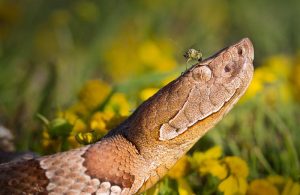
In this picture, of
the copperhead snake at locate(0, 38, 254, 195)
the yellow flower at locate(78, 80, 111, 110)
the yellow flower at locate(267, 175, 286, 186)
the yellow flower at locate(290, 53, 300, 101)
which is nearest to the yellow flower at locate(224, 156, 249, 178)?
the yellow flower at locate(267, 175, 286, 186)

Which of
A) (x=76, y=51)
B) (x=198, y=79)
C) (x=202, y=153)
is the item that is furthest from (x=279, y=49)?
(x=198, y=79)

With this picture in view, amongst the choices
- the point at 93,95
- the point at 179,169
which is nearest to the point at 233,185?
the point at 179,169

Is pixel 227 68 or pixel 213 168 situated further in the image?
pixel 213 168

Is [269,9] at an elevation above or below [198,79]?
above

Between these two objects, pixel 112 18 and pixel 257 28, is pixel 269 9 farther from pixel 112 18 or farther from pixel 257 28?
pixel 112 18

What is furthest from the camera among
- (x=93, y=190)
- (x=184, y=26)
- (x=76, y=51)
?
(x=184, y=26)

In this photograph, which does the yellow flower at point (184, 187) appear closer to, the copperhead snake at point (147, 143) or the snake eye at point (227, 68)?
the copperhead snake at point (147, 143)

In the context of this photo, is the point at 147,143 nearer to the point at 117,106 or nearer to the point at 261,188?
the point at 261,188

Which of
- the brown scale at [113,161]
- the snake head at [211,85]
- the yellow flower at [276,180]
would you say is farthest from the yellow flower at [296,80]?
the brown scale at [113,161]
